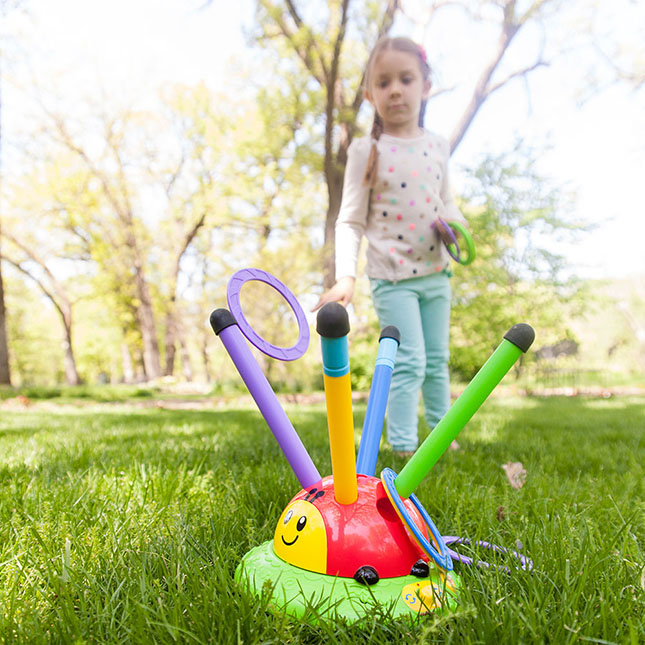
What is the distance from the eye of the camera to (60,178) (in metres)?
16.2

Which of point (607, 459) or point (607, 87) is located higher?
point (607, 87)

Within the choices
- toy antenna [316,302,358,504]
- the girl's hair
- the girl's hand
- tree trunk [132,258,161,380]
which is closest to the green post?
toy antenna [316,302,358,504]

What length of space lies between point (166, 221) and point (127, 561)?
60.4 feet

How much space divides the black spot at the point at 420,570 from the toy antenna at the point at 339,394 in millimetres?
156

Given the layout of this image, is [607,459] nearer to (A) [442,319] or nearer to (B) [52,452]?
(A) [442,319]

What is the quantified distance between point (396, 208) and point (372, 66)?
60 centimetres

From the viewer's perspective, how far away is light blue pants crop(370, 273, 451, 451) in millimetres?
2148

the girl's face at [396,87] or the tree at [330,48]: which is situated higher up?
the tree at [330,48]

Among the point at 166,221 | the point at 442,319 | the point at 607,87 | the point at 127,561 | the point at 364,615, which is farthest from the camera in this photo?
the point at 166,221

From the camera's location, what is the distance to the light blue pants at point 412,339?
84.6 inches

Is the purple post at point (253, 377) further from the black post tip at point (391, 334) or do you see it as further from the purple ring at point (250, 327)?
the black post tip at point (391, 334)

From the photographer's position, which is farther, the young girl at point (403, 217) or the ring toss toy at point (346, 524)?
the young girl at point (403, 217)

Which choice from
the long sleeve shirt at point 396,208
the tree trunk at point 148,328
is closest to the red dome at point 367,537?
the long sleeve shirt at point 396,208

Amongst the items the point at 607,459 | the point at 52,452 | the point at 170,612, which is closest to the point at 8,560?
the point at 170,612
